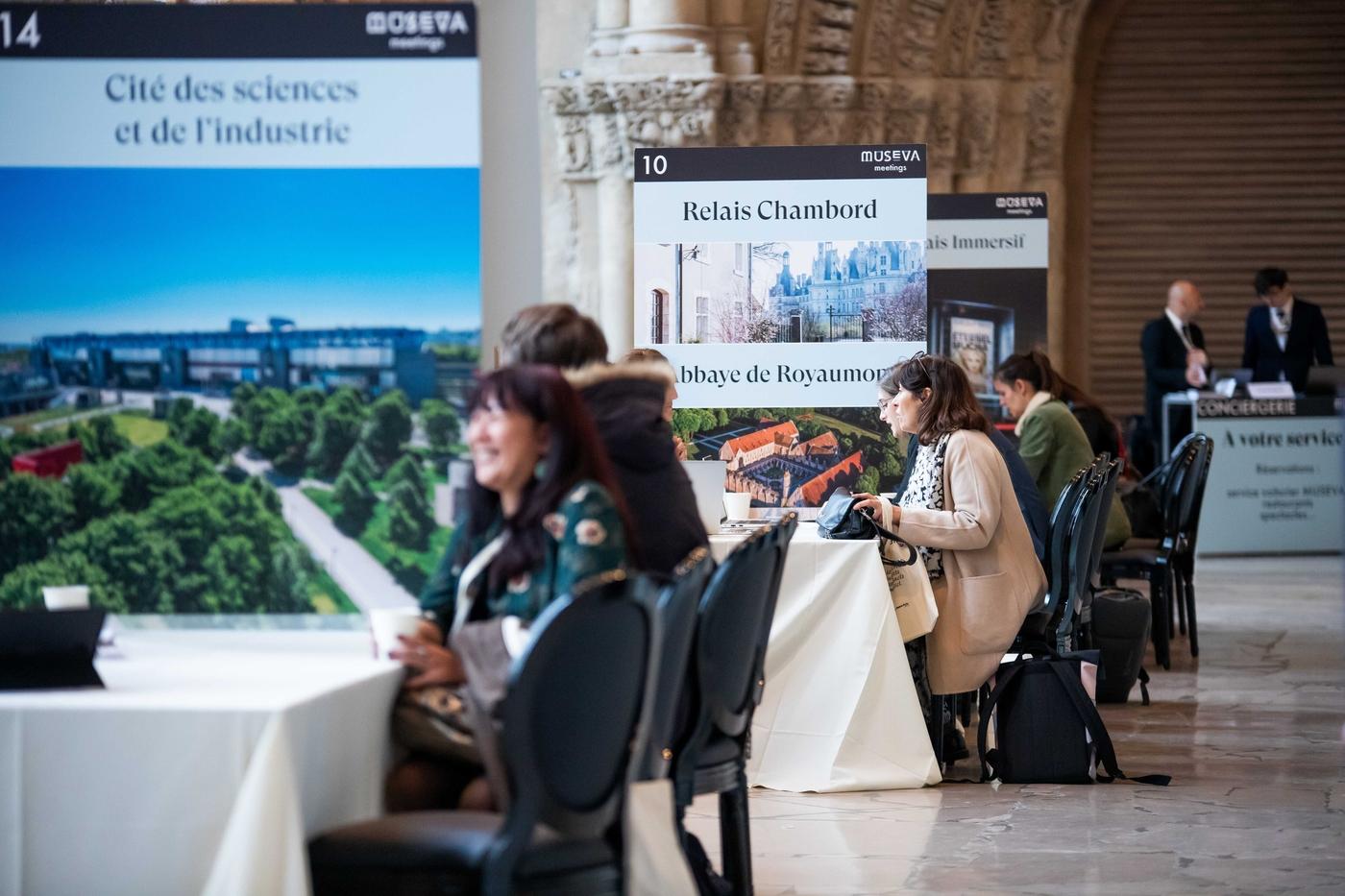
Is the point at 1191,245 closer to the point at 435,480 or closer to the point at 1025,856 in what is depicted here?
the point at 1025,856

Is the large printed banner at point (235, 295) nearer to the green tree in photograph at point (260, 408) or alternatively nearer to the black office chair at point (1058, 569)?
the green tree in photograph at point (260, 408)

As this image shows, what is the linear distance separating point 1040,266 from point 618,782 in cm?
658

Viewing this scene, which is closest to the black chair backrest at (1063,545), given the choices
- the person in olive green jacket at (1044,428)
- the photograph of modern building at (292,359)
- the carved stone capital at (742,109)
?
the person in olive green jacket at (1044,428)

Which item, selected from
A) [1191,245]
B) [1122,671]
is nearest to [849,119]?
[1191,245]

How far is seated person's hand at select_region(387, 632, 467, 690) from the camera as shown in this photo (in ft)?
8.77

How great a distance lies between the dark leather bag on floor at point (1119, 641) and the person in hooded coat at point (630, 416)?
10.6ft

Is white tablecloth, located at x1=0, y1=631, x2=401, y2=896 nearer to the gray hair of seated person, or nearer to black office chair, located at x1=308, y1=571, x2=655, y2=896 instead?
black office chair, located at x1=308, y1=571, x2=655, y2=896

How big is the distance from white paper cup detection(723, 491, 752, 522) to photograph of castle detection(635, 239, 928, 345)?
2.38ft

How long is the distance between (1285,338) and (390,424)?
10150 mm

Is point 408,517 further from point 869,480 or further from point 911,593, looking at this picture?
point 869,480

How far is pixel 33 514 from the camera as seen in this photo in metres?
2.61

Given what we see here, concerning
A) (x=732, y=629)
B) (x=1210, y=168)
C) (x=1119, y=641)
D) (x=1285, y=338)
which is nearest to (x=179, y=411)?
(x=732, y=629)

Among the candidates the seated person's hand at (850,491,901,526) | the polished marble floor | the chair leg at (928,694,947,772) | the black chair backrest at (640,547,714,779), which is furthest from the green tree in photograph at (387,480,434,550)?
the chair leg at (928,694,947,772)

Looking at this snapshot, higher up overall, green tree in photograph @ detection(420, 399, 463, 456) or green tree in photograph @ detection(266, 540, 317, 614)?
green tree in photograph @ detection(420, 399, 463, 456)
